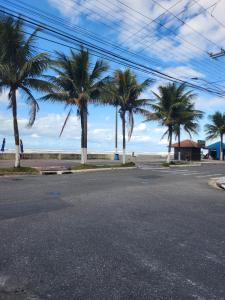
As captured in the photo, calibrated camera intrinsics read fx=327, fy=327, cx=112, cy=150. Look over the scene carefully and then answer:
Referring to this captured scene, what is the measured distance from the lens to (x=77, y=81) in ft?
82.3

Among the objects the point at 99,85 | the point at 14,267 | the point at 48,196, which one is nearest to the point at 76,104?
the point at 99,85

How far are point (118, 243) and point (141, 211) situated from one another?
10.1 ft

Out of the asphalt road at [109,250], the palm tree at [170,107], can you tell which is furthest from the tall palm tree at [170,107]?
the asphalt road at [109,250]

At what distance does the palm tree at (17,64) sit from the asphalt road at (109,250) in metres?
11.8

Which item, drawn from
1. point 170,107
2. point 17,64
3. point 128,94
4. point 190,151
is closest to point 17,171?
point 17,64

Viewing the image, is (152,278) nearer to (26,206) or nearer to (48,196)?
(26,206)

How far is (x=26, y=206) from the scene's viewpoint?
8789 millimetres

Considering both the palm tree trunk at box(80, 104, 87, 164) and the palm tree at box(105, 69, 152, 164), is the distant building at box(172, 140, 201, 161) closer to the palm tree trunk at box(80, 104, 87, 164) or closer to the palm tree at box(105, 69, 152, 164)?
the palm tree at box(105, 69, 152, 164)

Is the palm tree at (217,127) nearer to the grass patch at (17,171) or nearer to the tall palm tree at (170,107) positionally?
the tall palm tree at (170,107)

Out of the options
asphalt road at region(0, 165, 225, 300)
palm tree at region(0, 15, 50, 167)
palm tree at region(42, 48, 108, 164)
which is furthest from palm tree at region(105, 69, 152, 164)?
asphalt road at region(0, 165, 225, 300)

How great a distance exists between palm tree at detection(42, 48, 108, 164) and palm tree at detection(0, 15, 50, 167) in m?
3.89

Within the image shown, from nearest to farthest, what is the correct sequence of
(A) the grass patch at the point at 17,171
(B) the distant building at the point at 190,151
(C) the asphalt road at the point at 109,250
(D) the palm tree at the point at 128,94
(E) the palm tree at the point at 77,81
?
(C) the asphalt road at the point at 109,250
(A) the grass patch at the point at 17,171
(E) the palm tree at the point at 77,81
(D) the palm tree at the point at 128,94
(B) the distant building at the point at 190,151

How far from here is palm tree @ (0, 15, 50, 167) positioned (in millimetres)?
19250

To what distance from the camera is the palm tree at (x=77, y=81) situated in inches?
982
